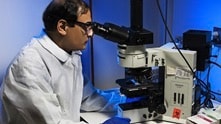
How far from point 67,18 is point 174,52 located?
60 centimetres

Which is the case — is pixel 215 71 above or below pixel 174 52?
below

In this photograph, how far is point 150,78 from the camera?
1.70 m

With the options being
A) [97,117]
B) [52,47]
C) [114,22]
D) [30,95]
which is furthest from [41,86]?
[114,22]

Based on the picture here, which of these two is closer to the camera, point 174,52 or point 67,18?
point 67,18

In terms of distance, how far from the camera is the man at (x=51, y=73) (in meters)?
1.29

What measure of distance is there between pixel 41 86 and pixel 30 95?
0.07 metres

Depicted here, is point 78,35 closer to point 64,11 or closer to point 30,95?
point 64,11

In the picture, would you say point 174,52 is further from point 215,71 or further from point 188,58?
point 215,71

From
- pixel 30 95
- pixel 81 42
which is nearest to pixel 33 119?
pixel 30 95

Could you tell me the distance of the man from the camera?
1.29m

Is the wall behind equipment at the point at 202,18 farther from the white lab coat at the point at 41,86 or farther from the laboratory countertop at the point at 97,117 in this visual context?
the white lab coat at the point at 41,86

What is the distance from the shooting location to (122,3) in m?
2.16

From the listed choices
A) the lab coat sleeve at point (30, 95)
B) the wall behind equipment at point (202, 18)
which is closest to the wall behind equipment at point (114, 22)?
the wall behind equipment at point (202, 18)

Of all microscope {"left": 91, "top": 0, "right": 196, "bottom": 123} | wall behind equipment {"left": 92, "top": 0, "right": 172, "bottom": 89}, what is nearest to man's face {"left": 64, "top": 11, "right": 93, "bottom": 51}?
microscope {"left": 91, "top": 0, "right": 196, "bottom": 123}
